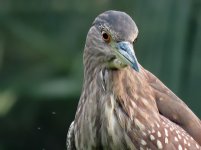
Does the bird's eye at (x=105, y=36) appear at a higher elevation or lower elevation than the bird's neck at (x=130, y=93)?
higher

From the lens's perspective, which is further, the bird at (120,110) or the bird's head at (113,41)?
the bird at (120,110)

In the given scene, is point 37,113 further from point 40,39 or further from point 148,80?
point 148,80

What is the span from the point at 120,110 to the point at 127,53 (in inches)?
18.0

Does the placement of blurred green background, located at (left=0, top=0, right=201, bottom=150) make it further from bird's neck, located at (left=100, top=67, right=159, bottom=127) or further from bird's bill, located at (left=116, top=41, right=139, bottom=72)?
bird's bill, located at (left=116, top=41, right=139, bottom=72)

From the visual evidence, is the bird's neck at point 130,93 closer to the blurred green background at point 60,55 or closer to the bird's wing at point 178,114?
the bird's wing at point 178,114

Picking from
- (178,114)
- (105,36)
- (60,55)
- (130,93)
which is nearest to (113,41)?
(105,36)

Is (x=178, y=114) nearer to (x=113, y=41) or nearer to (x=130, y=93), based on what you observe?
(x=130, y=93)

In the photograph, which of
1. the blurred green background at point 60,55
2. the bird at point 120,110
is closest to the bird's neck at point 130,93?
the bird at point 120,110

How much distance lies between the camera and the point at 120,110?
631cm

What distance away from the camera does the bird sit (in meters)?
6.22

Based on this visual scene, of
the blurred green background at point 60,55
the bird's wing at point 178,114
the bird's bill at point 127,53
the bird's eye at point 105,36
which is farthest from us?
the blurred green background at point 60,55

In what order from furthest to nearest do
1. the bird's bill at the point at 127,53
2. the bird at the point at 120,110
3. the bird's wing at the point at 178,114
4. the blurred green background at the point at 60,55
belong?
1. the blurred green background at the point at 60,55
2. the bird's wing at the point at 178,114
3. the bird at the point at 120,110
4. the bird's bill at the point at 127,53

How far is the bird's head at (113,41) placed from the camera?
596cm

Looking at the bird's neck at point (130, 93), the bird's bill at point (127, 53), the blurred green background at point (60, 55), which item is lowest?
the blurred green background at point (60, 55)
